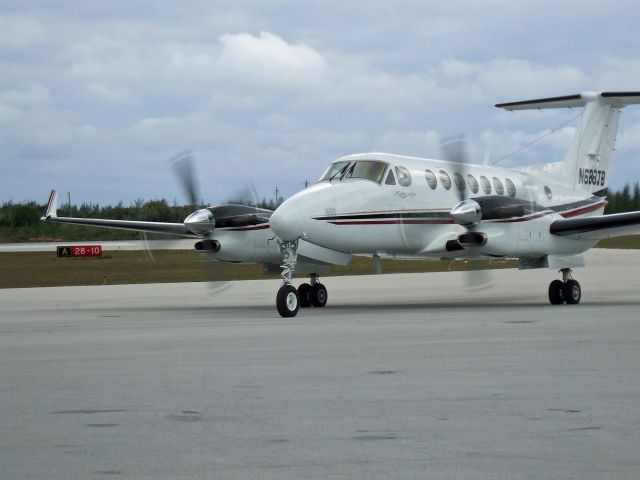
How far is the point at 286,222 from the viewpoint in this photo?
2017cm

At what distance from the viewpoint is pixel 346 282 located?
3528cm

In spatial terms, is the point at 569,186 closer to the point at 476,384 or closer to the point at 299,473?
the point at 476,384

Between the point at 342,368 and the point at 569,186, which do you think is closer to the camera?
the point at 342,368

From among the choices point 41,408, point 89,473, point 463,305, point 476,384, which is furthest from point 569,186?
point 89,473

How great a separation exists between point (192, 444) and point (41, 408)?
223 centimetres

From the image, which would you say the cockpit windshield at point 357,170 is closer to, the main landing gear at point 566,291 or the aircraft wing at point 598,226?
the aircraft wing at point 598,226

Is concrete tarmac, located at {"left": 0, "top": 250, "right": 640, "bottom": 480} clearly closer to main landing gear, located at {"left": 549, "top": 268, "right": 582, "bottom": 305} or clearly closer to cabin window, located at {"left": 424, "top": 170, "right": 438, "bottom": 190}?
main landing gear, located at {"left": 549, "top": 268, "right": 582, "bottom": 305}

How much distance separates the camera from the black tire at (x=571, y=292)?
23.4m

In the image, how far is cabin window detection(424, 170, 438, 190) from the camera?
23252 millimetres

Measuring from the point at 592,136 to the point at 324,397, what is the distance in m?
19.3

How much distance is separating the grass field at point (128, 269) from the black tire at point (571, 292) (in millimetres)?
9408

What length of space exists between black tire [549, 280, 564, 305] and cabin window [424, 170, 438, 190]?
3.68 metres

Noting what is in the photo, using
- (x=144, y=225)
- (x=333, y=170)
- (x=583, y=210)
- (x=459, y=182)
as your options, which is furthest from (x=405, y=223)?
(x=144, y=225)

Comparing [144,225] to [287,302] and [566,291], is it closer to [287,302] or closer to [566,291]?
[287,302]
